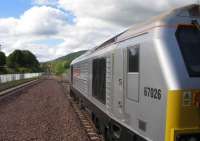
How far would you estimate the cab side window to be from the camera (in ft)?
22.4

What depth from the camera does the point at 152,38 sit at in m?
6.11

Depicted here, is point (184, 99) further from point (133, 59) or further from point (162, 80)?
point (133, 59)

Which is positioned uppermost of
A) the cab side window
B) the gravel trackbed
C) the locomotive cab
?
the cab side window

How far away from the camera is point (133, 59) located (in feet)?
23.1

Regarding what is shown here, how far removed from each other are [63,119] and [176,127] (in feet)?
41.5

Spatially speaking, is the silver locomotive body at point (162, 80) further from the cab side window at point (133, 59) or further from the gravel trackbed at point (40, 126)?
the gravel trackbed at point (40, 126)

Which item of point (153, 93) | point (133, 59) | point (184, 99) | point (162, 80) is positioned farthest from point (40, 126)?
point (184, 99)

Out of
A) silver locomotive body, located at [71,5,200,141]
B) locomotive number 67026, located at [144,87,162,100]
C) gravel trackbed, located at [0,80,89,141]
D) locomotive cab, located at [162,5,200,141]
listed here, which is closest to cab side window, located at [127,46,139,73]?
silver locomotive body, located at [71,5,200,141]

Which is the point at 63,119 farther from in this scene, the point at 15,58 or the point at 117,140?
the point at 15,58

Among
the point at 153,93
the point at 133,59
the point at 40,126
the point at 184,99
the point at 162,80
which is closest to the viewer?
the point at 184,99

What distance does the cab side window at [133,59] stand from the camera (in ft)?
22.4

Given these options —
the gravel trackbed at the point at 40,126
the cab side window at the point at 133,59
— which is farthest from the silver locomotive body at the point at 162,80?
the gravel trackbed at the point at 40,126

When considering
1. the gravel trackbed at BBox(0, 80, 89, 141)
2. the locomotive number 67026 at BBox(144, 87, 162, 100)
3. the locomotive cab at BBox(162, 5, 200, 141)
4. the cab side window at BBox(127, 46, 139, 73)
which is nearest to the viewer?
the locomotive cab at BBox(162, 5, 200, 141)

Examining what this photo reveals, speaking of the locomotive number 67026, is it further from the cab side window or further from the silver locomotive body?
the cab side window
